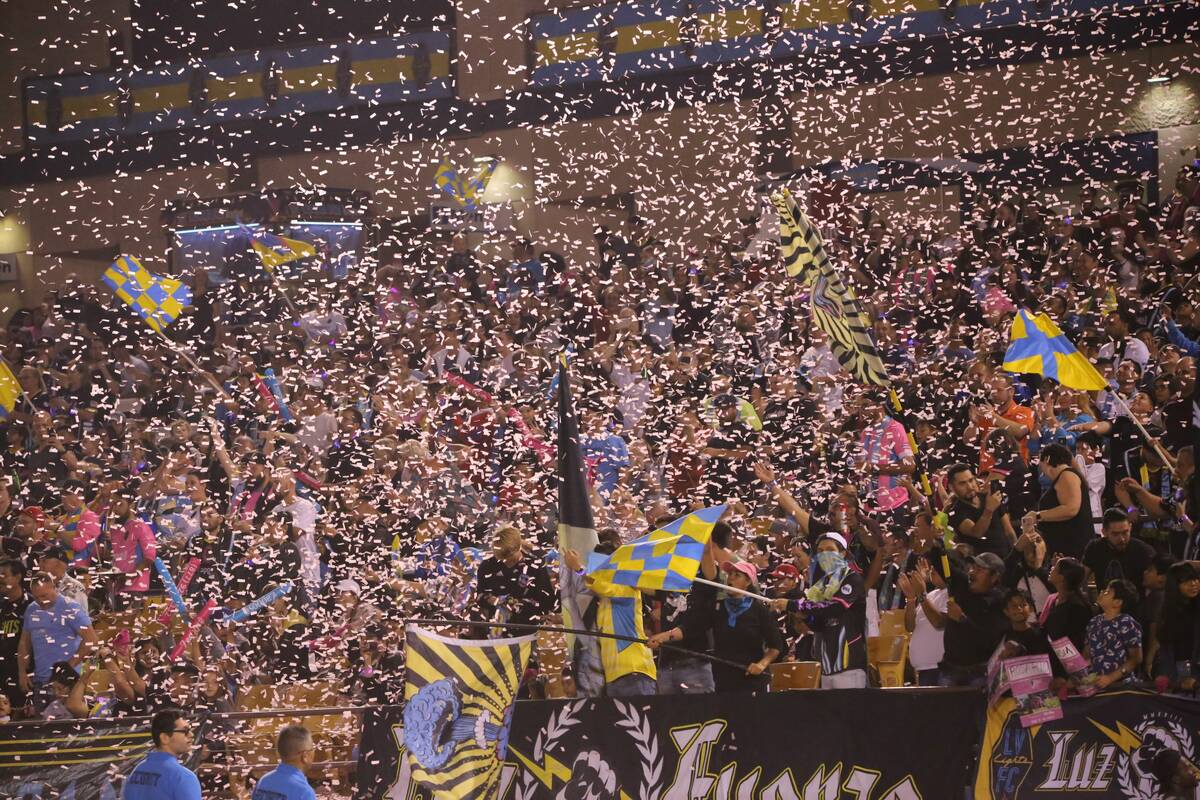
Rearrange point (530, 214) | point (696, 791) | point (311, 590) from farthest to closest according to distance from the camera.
→ point (530, 214)
point (311, 590)
point (696, 791)

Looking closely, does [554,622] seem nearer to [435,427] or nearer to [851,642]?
[851,642]

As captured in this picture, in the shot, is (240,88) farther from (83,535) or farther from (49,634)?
(49,634)

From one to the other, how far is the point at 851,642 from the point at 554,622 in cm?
180

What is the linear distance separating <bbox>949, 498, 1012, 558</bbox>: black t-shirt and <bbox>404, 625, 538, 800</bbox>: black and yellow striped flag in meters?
2.81

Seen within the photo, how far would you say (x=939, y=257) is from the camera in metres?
13.7

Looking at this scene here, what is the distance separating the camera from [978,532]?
8.77 m

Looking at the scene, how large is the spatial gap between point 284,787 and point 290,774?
7 cm

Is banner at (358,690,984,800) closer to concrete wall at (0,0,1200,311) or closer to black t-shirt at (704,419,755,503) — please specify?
black t-shirt at (704,419,755,503)

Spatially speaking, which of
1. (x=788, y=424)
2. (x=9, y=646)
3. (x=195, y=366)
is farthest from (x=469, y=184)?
(x=9, y=646)

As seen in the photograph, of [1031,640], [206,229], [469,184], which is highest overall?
[469,184]

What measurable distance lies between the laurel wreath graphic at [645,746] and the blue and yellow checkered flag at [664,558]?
2.14 feet

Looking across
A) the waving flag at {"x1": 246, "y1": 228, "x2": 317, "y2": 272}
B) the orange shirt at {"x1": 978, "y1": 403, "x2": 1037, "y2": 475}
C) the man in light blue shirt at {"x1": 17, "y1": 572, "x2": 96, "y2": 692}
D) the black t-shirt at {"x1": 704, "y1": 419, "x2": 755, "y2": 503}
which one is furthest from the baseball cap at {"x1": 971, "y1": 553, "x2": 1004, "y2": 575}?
the waving flag at {"x1": 246, "y1": 228, "x2": 317, "y2": 272}

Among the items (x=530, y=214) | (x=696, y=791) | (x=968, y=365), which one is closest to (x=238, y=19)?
(x=530, y=214)

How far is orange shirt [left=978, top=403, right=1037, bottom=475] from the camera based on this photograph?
1041 centimetres
